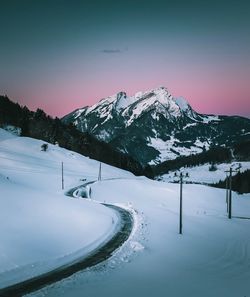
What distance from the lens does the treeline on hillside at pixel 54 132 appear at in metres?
158

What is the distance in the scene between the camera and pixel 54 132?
6575 inches

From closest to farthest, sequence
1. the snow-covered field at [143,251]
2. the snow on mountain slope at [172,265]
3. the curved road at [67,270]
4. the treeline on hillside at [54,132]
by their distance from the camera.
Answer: the curved road at [67,270] < the snow on mountain slope at [172,265] < the snow-covered field at [143,251] < the treeline on hillside at [54,132]

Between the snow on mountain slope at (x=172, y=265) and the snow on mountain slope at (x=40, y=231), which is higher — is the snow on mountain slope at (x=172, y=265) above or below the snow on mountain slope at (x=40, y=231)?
below

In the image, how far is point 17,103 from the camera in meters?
177

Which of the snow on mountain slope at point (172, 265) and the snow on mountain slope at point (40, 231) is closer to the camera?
the snow on mountain slope at point (172, 265)

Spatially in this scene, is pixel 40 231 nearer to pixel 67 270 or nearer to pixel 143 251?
pixel 67 270

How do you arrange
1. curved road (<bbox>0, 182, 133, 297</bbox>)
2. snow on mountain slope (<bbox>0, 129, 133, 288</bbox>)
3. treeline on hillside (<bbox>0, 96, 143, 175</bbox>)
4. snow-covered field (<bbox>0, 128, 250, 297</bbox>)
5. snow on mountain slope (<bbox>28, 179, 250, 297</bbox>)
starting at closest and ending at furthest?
curved road (<bbox>0, 182, 133, 297</bbox>), snow on mountain slope (<bbox>28, 179, 250, 297</bbox>), snow-covered field (<bbox>0, 128, 250, 297</bbox>), snow on mountain slope (<bbox>0, 129, 133, 288</bbox>), treeline on hillside (<bbox>0, 96, 143, 175</bbox>)

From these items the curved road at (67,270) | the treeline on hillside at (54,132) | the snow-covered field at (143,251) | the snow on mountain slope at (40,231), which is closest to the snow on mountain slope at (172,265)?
the snow-covered field at (143,251)

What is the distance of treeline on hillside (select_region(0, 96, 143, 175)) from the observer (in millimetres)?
158500

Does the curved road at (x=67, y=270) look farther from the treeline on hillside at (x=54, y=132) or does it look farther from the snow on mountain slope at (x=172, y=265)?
the treeline on hillside at (x=54, y=132)

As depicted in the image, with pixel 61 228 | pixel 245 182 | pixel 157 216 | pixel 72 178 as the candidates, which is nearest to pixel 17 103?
pixel 72 178

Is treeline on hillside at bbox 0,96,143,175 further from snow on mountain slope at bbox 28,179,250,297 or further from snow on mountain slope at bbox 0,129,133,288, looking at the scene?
snow on mountain slope at bbox 0,129,133,288

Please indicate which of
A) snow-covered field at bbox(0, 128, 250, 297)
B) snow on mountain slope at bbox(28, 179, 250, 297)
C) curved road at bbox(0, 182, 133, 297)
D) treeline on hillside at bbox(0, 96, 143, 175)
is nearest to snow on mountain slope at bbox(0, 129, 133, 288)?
snow-covered field at bbox(0, 128, 250, 297)

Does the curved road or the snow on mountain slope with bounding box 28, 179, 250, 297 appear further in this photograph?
the snow on mountain slope with bounding box 28, 179, 250, 297
